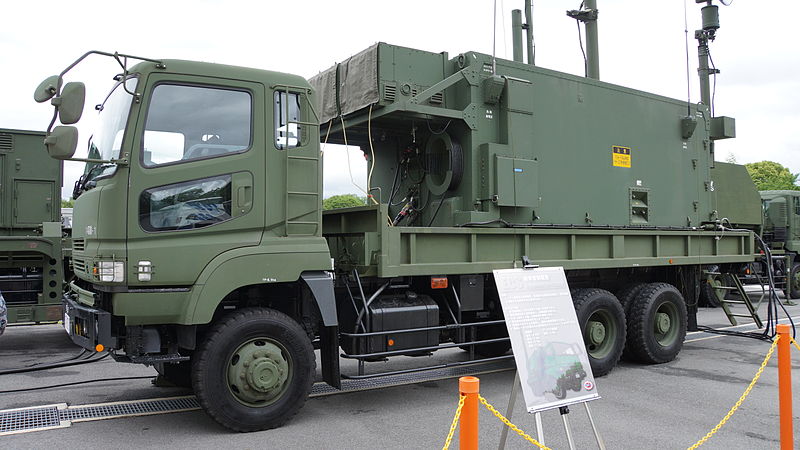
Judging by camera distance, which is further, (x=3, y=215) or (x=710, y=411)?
(x=3, y=215)

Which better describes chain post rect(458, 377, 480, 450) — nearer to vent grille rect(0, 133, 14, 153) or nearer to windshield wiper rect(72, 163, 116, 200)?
windshield wiper rect(72, 163, 116, 200)

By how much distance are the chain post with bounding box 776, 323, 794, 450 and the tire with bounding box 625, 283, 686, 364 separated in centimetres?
343

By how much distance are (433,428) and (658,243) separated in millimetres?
4629

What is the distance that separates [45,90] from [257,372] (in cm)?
286

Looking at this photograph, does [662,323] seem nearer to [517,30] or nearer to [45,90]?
[517,30]

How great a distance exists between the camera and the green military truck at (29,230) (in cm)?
872

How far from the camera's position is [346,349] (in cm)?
605

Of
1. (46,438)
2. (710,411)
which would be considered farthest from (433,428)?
(46,438)

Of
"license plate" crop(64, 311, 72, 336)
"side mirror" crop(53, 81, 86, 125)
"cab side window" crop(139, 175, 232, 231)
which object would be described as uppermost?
"side mirror" crop(53, 81, 86, 125)

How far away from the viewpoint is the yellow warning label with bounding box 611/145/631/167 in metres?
8.61

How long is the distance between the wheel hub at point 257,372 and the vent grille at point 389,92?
10.1ft

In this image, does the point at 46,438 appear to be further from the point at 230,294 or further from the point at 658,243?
the point at 658,243

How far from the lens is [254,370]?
5207 mm

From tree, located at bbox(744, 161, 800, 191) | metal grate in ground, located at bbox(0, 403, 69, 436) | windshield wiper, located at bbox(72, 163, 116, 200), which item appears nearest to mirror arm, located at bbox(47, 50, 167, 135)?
windshield wiper, located at bbox(72, 163, 116, 200)
